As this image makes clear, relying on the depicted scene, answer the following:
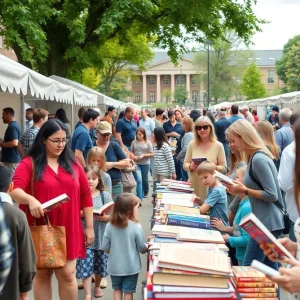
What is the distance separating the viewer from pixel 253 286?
3418mm

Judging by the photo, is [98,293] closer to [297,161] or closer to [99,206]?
[99,206]

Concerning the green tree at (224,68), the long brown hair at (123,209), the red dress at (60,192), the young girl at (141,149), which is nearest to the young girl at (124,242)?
the long brown hair at (123,209)

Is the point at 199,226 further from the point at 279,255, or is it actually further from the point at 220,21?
the point at 220,21

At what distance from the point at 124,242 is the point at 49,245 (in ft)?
3.08

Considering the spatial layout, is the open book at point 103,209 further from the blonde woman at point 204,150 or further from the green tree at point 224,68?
the green tree at point 224,68

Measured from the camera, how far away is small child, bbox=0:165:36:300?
3.35 metres

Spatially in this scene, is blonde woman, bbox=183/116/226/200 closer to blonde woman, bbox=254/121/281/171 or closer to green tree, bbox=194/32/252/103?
blonde woman, bbox=254/121/281/171

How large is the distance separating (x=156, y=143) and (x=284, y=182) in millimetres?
5359

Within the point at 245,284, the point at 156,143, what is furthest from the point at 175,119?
the point at 245,284

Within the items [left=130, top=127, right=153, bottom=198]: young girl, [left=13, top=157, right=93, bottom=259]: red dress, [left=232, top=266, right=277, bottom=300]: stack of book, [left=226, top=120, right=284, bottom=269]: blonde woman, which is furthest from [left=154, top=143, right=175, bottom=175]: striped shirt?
[left=232, top=266, right=277, bottom=300]: stack of book

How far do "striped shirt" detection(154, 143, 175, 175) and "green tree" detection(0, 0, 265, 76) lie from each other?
779 cm

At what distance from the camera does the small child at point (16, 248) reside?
132 inches

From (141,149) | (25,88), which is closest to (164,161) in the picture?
(141,149)

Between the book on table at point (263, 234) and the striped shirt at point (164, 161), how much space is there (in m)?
7.50
